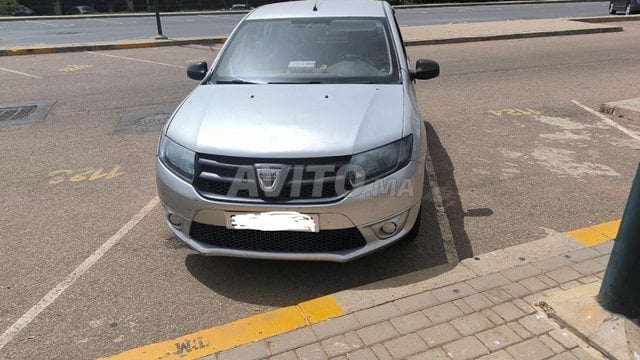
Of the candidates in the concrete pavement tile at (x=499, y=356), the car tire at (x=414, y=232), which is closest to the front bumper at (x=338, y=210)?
the car tire at (x=414, y=232)

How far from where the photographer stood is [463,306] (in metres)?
2.94

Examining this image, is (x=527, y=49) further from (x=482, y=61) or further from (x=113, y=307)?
(x=113, y=307)

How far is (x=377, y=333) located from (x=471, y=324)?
53 cm

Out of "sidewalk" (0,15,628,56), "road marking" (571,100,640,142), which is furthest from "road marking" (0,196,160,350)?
"sidewalk" (0,15,628,56)

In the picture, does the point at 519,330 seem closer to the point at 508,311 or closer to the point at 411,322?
the point at 508,311

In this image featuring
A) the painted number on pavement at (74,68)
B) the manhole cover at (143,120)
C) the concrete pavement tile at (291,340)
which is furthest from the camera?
the painted number on pavement at (74,68)

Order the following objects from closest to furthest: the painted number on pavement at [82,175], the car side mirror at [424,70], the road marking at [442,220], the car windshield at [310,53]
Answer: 1. the road marking at [442,220]
2. the car windshield at [310,53]
3. the car side mirror at [424,70]
4. the painted number on pavement at [82,175]

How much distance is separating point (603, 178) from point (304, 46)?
10.6 feet

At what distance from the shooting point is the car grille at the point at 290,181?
2936mm

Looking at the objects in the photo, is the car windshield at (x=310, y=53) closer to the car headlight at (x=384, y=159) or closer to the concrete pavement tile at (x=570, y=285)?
the car headlight at (x=384, y=159)

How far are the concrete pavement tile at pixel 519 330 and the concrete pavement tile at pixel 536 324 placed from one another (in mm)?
23

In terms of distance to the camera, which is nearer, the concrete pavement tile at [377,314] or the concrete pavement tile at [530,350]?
the concrete pavement tile at [530,350]

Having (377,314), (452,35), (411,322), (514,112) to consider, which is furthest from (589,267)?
(452,35)

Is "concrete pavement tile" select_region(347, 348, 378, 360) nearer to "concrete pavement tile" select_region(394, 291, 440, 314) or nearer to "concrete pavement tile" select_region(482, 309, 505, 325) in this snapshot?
"concrete pavement tile" select_region(394, 291, 440, 314)
